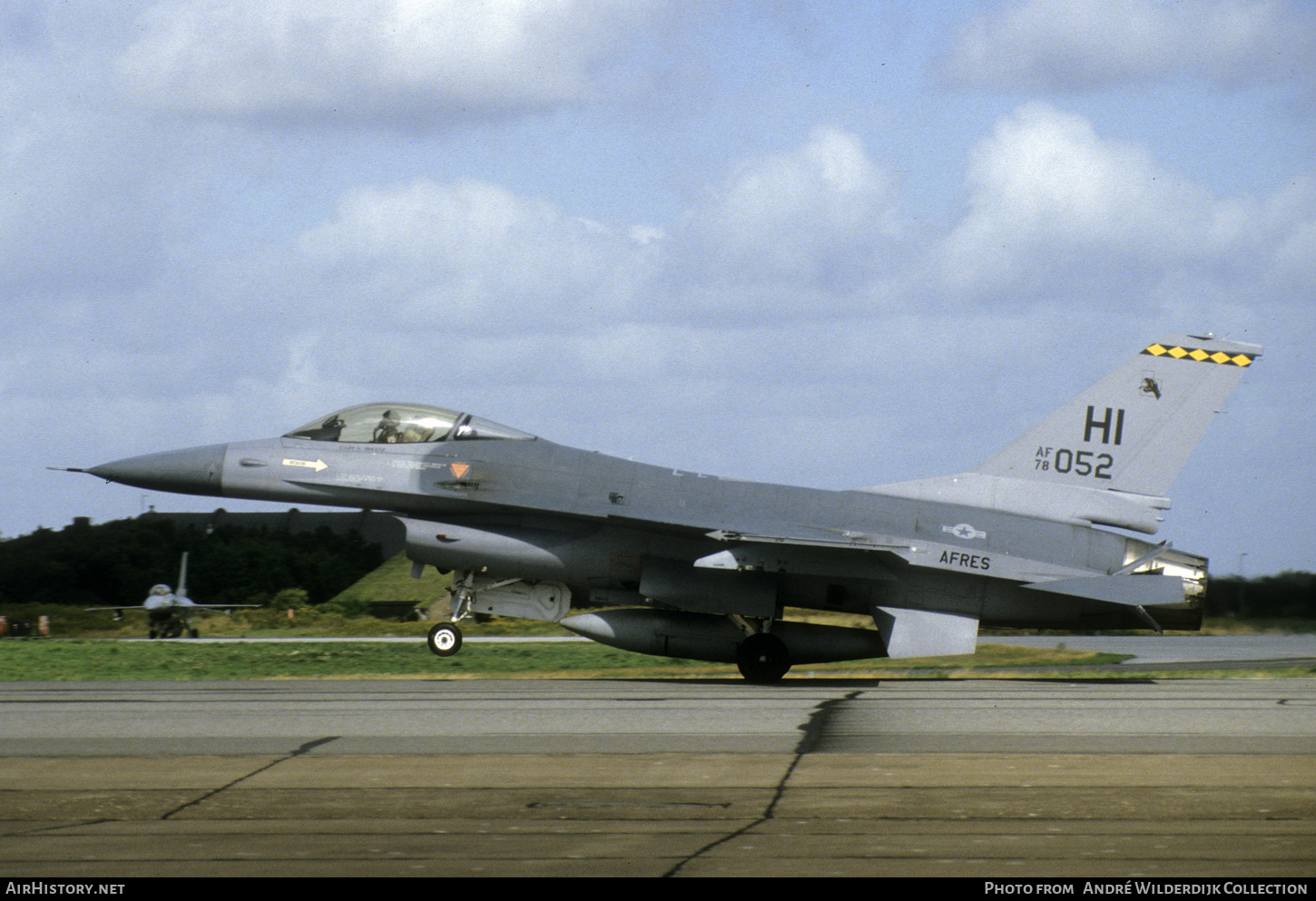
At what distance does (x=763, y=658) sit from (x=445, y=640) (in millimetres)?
4423

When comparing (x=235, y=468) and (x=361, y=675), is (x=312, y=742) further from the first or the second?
(x=361, y=675)

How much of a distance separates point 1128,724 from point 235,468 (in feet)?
40.3

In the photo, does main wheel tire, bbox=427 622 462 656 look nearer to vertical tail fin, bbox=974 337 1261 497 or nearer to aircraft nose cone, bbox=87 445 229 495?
aircraft nose cone, bbox=87 445 229 495

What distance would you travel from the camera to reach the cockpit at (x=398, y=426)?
18641 millimetres

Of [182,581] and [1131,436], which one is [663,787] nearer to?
[1131,436]

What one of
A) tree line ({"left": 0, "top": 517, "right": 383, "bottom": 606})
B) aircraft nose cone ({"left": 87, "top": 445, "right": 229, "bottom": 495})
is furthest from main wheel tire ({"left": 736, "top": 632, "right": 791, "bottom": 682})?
tree line ({"left": 0, "top": 517, "right": 383, "bottom": 606})

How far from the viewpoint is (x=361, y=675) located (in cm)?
2245

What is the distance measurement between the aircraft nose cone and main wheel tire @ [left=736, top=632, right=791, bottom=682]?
7736mm

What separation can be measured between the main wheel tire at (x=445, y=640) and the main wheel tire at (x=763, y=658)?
3.95 m

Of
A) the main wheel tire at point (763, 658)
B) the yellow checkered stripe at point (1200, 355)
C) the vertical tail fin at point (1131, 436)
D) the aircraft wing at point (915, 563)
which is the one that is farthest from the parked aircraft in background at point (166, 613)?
the yellow checkered stripe at point (1200, 355)

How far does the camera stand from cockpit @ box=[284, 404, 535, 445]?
18.6 meters

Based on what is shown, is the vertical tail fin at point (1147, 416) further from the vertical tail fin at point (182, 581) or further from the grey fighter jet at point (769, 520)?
the vertical tail fin at point (182, 581)

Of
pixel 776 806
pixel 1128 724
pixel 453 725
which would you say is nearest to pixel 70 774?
pixel 453 725

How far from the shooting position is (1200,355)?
1827 centimetres
